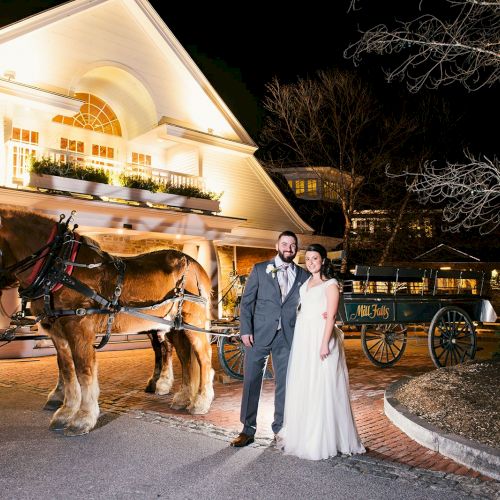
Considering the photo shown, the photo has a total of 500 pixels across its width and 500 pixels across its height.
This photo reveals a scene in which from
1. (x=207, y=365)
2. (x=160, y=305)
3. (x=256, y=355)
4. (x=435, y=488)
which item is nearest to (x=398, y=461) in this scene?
(x=435, y=488)

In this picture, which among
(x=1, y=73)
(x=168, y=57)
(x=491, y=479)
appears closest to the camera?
(x=491, y=479)

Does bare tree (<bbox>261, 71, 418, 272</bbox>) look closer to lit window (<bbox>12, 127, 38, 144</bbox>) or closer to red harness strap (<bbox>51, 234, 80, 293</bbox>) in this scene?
lit window (<bbox>12, 127, 38, 144</bbox>)

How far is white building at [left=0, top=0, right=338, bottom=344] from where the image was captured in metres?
14.8

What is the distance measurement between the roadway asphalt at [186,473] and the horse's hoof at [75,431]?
0.07 meters

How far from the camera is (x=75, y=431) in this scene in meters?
5.78

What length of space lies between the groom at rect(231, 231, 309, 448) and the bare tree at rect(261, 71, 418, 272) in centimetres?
1550

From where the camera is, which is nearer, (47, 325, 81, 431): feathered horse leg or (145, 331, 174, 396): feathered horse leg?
(47, 325, 81, 431): feathered horse leg

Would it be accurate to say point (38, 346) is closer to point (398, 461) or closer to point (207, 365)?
point (207, 365)

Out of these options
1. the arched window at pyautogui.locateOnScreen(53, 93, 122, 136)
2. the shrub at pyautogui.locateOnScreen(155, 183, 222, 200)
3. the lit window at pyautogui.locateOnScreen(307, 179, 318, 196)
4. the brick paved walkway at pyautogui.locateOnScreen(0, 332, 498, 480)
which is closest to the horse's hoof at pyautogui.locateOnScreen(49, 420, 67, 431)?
the brick paved walkway at pyautogui.locateOnScreen(0, 332, 498, 480)

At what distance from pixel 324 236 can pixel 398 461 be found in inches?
735

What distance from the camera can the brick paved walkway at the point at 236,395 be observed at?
5.36 metres

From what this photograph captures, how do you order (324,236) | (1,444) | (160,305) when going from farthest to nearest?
(324,236), (160,305), (1,444)

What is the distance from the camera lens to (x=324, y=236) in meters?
23.5

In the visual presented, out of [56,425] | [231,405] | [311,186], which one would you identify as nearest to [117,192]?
[231,405]
